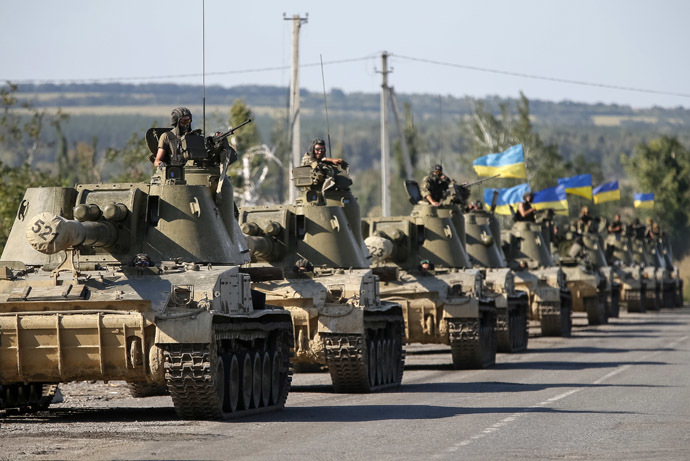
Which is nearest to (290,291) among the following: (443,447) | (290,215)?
(290,215)

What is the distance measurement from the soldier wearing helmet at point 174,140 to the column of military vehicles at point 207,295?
109 mm

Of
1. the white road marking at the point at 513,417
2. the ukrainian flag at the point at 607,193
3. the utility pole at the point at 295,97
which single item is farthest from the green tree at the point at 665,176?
the white road marking at the point at 513,417

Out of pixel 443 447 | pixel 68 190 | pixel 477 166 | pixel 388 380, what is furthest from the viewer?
pixel 477 166

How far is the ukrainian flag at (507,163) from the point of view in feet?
157

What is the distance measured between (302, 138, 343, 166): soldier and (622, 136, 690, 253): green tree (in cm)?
7880

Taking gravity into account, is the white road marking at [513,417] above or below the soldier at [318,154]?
below

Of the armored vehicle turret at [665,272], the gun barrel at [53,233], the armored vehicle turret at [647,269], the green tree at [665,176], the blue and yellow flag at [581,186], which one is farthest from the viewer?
the green tree at [665,176]

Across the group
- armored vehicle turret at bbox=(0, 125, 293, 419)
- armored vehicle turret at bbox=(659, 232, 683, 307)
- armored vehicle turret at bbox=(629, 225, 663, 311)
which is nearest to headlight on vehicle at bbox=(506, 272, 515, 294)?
armored vehicle turret at bbox=(0, 125, 293, 419)

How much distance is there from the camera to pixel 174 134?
1756cm

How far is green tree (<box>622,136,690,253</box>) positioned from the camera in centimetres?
9962

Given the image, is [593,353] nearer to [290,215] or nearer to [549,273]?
[549,273]

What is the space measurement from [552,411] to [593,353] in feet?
46.9

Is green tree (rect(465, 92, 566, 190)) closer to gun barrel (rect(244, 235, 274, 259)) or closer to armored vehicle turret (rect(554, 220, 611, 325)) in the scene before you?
armored vehicle turret (rect(554, 220, 611, 325))

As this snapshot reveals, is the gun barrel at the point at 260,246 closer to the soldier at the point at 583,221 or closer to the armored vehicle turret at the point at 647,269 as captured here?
the soldier at the point at 583,221
